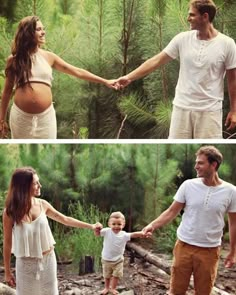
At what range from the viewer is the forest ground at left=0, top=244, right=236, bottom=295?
2.51 m

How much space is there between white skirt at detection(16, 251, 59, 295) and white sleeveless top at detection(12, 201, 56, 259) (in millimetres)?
23

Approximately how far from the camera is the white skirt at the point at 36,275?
8.07 ft

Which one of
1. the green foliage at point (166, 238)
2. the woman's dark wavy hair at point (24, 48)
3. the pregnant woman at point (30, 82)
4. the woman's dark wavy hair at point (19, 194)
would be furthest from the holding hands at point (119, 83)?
the green foliage at point (166, 238)

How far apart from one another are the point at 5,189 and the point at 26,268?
0.28 metres

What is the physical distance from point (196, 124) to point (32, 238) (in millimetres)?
666

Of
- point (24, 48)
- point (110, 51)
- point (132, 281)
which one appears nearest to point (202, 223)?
point (132, 281)

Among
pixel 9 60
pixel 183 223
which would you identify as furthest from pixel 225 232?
pixel 9 60

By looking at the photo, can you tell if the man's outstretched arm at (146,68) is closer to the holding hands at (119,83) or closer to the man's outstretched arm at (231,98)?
the holding hands at (119,83)

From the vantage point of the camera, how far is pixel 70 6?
2531 millimetres

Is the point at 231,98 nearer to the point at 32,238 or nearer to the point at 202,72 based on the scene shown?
the point at 202,72

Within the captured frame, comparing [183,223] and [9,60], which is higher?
[9,60]

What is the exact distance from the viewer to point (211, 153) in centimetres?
248

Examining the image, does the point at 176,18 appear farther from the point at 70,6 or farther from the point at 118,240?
the point at 118,240

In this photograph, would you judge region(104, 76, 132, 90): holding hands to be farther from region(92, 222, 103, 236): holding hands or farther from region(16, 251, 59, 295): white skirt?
region(16, 251, 59, 295): white skirt
